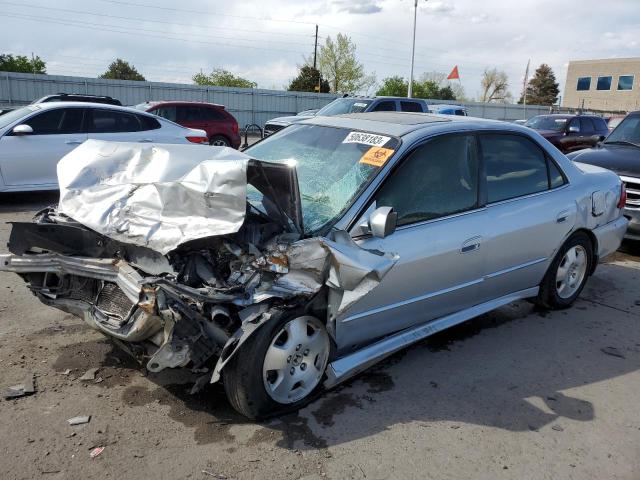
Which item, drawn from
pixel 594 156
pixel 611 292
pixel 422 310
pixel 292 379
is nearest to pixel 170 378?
pixel 292 379

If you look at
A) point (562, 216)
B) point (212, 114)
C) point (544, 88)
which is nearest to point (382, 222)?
point (562, 216)

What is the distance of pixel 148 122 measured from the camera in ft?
32.2

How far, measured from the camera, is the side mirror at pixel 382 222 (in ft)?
10.6

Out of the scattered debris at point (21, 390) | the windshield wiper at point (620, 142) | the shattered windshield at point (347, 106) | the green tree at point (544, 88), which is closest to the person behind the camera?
the scattered debris at point (21, 390)

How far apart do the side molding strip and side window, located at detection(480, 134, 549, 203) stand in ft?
2.91

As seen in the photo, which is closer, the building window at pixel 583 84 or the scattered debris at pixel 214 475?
the scattered debris at pixel 214 475

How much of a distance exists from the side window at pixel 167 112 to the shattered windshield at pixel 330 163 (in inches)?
469

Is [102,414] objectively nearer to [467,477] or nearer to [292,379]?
[292,379]

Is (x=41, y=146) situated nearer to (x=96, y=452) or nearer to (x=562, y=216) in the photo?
(x=96, y=452)

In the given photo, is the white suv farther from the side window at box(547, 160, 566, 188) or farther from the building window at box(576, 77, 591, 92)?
the building window at box(576, 77, 591, 92)

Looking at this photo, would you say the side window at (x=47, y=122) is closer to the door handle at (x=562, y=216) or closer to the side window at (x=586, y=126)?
the door handle at (x=562, y=216)

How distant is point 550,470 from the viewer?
2.92 meters

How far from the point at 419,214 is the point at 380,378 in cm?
113

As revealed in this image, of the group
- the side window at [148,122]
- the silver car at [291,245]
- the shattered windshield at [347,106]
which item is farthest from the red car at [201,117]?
the silver car at [291,245]
